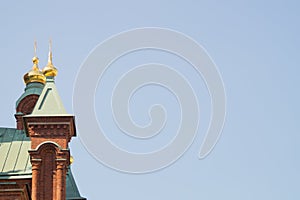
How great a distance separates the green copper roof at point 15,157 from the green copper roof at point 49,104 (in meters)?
3.23

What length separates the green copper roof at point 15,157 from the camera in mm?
44219

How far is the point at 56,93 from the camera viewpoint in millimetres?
44406

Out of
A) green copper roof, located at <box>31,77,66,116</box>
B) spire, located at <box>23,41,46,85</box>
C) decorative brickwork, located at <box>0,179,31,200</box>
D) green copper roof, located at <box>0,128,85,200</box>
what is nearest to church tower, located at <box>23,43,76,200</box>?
green copper roof, located at <box>31,77,66,116</box>

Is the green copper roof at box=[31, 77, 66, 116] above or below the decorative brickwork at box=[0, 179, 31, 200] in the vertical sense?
above

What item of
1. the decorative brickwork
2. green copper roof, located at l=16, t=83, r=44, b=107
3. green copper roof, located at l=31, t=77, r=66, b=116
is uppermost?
green copper roof, located at l=16, t=83, r=44, b=107

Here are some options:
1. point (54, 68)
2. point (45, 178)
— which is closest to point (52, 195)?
point (45, 178)

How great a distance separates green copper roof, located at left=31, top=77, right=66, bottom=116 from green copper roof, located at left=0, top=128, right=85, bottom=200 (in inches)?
127

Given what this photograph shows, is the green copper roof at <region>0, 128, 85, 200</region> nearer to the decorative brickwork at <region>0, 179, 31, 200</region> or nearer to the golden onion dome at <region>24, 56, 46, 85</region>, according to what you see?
the decorative brickwork at <region>0, 179, 31, 200</region>

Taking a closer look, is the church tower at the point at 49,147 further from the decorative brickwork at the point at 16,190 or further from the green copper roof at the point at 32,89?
the green copper roof at the point at 32,89

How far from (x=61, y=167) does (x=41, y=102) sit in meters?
3.72

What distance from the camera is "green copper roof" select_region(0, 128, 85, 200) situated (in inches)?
1741

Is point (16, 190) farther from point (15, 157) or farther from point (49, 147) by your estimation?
point (15, 157)

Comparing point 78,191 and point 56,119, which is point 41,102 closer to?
point 56,119

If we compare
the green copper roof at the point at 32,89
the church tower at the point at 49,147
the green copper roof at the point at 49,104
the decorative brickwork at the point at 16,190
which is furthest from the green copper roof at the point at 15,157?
the green copper roof at the point at 32,89
